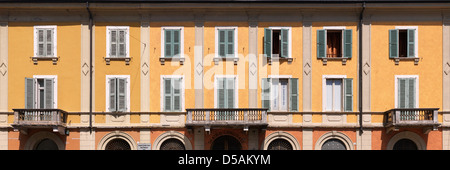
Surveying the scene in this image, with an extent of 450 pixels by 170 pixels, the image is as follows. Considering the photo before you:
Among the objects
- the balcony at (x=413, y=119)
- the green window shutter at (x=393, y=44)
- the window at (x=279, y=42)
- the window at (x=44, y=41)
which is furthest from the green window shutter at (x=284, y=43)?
the window at (x=44, y=41)

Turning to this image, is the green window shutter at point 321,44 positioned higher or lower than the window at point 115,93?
higher

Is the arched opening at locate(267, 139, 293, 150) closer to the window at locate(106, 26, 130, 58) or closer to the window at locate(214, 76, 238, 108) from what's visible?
the window at locate(214, 76, 238, 108)

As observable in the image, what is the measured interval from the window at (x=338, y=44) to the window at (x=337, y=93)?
129cm

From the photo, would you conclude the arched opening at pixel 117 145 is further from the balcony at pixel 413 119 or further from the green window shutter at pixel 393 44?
the green window shutter at pixel 393 44

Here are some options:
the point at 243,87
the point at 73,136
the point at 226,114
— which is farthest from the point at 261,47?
the point at 73,136

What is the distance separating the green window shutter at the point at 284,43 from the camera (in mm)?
27578

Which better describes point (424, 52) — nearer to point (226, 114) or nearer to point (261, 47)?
point (261, 47)

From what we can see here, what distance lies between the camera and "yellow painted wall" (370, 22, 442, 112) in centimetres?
2756

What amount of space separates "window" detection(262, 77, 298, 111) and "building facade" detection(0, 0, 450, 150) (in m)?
0.06

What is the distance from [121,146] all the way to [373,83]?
14169 mm

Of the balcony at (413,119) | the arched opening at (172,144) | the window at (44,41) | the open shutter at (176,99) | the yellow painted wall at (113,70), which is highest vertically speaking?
the window at (44,41)

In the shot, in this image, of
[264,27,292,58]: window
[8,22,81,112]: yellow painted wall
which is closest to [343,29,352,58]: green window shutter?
[264,27,292,58]: window

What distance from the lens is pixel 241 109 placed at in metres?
26.6

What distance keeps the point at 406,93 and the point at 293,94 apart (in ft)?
20.0
